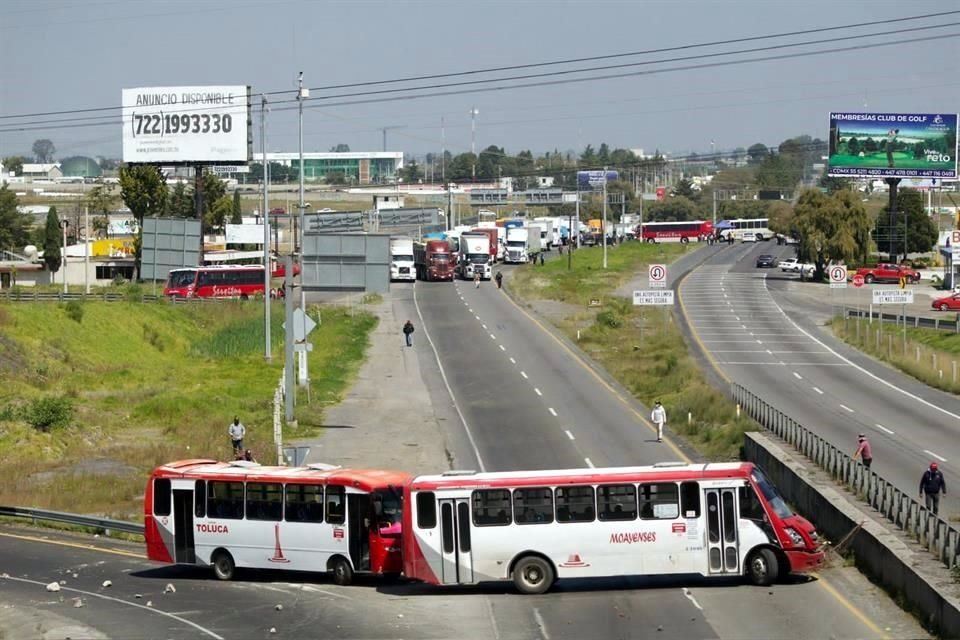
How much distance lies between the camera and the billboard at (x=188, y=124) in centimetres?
10206

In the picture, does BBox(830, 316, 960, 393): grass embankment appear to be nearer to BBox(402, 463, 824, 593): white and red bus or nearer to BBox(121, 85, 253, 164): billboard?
BBox(402, 463, 824, 593): white and red bus

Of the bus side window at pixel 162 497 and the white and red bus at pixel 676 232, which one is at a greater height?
the white and red bus at pixel 676 232

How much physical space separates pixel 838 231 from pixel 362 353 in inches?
2043

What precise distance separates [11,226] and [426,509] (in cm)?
13102

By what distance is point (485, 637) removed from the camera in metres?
21.8

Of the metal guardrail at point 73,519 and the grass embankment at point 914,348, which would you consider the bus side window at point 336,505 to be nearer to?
the metal guardrail at point 73,519

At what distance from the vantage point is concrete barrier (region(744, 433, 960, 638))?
69.4 feet

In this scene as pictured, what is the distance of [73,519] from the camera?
1326 inches

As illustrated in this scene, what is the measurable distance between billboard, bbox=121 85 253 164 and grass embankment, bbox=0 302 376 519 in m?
16.9

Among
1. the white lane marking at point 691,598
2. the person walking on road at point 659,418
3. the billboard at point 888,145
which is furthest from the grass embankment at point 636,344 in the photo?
the billboard at point 888,145

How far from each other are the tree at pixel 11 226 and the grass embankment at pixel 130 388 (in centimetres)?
6304

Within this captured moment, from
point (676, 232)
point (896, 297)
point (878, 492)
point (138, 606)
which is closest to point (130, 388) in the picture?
point (896, 297)

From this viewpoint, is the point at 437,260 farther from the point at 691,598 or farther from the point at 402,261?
the point at 691,598

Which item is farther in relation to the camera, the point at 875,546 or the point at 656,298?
the point at 656,298
